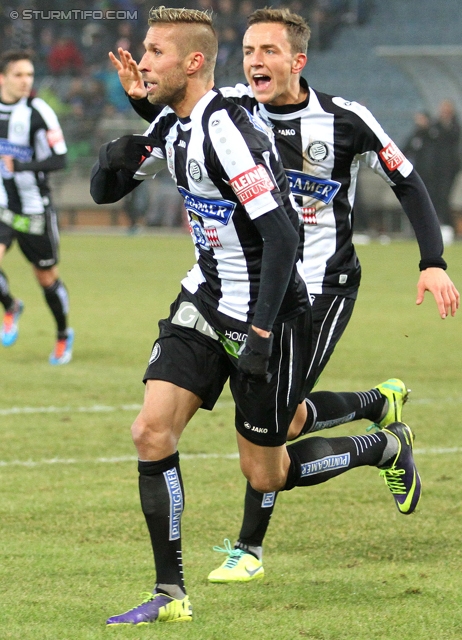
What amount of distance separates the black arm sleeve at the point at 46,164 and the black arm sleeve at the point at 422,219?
5.66 m

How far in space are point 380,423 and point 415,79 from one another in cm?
2171

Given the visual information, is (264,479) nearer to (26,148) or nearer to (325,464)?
(325,464)

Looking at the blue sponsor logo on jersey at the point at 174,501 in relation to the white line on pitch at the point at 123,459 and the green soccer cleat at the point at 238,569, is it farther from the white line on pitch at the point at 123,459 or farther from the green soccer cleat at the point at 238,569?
the white line on pitch at the point at 123,459

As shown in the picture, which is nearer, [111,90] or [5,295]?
[5,295]

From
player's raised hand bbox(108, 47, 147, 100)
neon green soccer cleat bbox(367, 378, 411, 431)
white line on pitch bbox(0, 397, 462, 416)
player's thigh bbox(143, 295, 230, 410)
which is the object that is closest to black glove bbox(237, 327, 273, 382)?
player's thigh bbox(143, 295, 230, 410)

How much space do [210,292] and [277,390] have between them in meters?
0.44

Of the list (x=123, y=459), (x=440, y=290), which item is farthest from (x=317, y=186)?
(x=123, y=459)

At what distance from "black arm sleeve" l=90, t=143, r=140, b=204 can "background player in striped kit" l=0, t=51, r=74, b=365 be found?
5.57 metres

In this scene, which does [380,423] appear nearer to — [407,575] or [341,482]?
[341,482]

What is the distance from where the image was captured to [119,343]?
439 inches

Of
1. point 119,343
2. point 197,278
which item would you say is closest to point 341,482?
point 197,278

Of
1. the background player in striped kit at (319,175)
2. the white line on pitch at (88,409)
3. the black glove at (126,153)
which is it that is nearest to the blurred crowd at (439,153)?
the white line on pitch at (88,409)

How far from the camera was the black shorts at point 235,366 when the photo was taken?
4.22m

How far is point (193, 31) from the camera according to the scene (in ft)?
13.4
